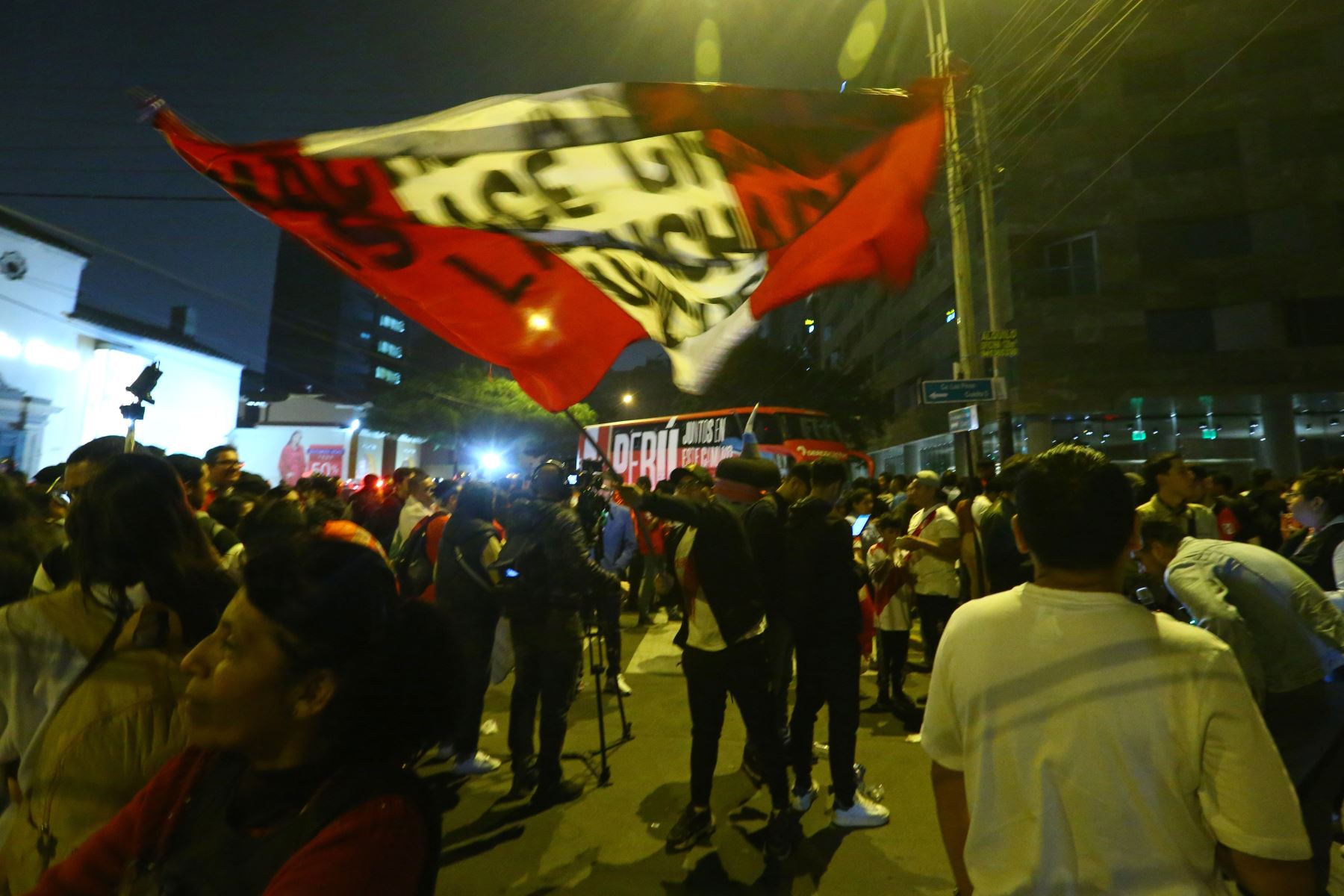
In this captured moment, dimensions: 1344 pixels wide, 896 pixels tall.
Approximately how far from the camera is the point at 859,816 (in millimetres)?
4016

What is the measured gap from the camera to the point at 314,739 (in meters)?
1.18

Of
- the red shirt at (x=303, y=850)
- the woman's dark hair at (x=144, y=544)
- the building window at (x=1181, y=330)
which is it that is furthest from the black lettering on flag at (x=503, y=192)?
the building window at (x=1181, y=330)

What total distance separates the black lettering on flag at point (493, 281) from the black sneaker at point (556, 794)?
2.79 meters

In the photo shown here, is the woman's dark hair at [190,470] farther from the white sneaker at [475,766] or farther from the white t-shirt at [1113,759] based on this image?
the white t-shirt at [1113,759]

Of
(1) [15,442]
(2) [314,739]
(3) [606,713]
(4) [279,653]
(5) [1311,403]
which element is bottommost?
(3) [606,713]

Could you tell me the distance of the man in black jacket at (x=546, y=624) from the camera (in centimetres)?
437

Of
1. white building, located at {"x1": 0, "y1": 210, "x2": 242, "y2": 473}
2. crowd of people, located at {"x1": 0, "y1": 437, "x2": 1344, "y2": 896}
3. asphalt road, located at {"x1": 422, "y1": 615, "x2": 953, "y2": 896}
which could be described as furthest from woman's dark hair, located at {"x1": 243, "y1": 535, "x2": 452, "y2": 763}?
white building, located at {"x1": 0, "y1": 210, "x2": 242, "y2": 473}

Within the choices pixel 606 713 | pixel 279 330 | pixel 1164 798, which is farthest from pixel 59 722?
pixel 279 330

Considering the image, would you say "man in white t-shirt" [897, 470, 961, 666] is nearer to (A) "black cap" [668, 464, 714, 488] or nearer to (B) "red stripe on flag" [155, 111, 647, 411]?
(A) "black cap" [668, 464, 714, 488]

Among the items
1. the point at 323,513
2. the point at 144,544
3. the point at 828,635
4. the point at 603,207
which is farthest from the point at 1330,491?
the point at 323,513

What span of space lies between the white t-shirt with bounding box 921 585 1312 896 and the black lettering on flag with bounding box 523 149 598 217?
288 centimetres

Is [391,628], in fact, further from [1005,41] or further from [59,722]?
[1005,41]

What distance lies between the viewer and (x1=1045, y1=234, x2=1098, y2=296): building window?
937 inches

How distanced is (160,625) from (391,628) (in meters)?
0.96
